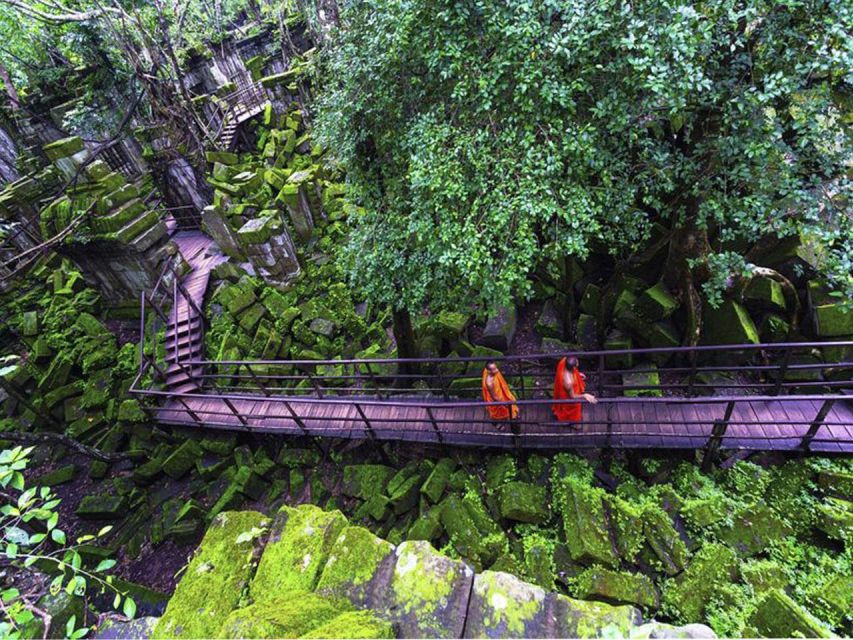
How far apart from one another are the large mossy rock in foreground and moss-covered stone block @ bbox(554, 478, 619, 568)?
3591 mm

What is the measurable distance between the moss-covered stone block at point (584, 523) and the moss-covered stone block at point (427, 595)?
12.6 ft

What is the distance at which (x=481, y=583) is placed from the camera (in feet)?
7.65

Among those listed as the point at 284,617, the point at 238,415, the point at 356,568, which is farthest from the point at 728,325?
the point at 238,415

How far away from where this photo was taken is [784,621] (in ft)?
12.1

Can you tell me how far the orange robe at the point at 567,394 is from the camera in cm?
646

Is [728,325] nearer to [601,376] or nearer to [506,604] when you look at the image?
[601,376]

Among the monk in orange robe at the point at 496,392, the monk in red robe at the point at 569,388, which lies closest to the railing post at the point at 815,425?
the monk in red robe at the point at 569,388

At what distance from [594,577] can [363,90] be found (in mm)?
7117

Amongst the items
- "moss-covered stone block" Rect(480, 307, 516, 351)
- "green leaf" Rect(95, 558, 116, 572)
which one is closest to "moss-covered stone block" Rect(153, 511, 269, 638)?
"green leaf" Rect(95, 558, 116, 572)

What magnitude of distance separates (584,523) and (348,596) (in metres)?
4.33

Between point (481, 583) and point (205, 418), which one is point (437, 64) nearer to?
point (481, 583)

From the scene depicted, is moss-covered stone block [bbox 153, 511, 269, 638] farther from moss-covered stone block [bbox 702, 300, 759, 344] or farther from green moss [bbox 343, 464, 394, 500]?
moss-covered stone block [bbox 702, 300, 759, 344]

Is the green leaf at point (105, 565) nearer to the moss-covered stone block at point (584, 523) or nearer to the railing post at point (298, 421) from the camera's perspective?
the moss-covered stone block at point (584, 523)

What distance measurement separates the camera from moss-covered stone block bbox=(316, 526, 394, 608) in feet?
7.92
